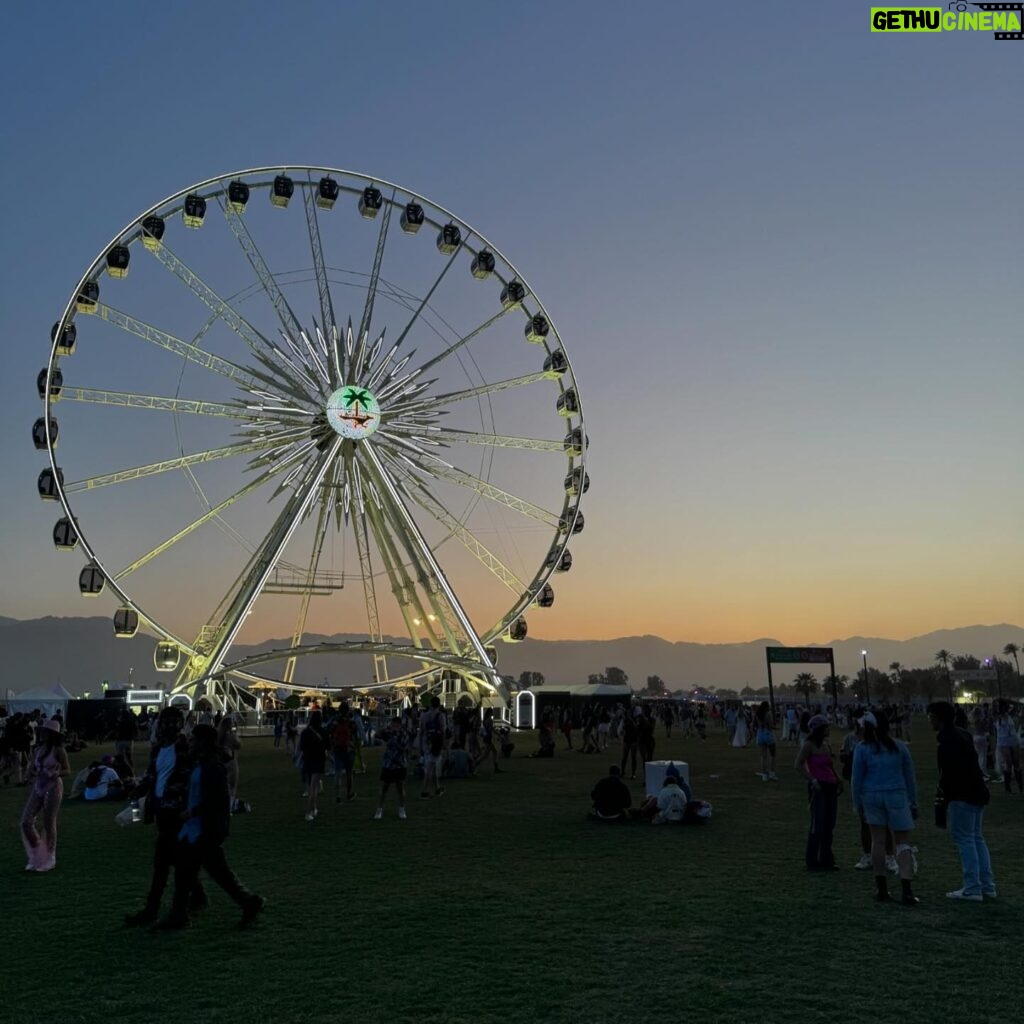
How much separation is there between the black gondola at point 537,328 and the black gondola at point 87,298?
594 inches

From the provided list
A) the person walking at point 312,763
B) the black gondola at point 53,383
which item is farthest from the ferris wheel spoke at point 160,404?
the person walking at point 312,763

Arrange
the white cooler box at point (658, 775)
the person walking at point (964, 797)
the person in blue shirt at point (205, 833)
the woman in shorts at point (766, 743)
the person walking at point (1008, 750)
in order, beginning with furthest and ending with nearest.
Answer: the woman in shorts at point (766, 743) → the person walking at point (1008, 750) → the white cooler box at point (658, 775) → the person walking at point (964, 797) → the person in blue shirt at point (205, 833)

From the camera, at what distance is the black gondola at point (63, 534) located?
29.0m

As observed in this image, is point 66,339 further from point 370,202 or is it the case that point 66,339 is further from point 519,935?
point 519,935

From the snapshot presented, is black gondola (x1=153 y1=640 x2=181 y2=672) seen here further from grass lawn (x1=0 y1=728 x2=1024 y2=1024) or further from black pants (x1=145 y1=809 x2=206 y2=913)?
black pants (x1=145 y1=809 x2=206 y2=913)

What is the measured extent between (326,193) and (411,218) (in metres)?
3.13

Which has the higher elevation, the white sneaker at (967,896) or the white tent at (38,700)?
the white tent at (38,700)

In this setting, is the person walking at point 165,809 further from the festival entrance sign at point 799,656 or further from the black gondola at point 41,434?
the festival entrance sign at point 799,656

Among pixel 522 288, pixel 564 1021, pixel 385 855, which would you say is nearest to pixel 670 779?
pixel 385 855

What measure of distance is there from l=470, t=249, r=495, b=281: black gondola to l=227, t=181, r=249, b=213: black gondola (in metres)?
8.32

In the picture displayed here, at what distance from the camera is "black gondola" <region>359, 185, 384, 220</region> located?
32.8m

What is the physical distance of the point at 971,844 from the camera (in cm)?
813

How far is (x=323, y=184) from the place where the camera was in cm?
3209

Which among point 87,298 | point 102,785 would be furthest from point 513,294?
point 102,785
